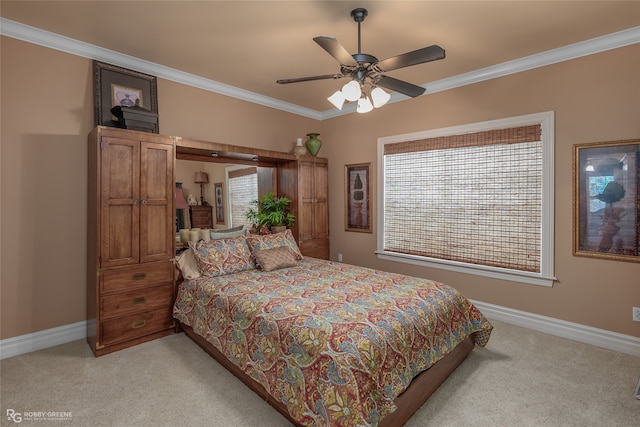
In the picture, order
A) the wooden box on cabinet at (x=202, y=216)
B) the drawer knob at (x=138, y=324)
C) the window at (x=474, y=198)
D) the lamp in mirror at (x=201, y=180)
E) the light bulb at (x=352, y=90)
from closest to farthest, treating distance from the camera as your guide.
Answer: the light bulb at (x=352, y=90) → the drawer knob at (x=138, y=324) → the window at (x=474, y=198) → the wooden box on cabinet at (x=202, y=216) → the lamp in mirror at (x=201, y=180)

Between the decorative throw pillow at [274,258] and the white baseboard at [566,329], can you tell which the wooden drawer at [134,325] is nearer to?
the decorative throw pillow at [274,258]

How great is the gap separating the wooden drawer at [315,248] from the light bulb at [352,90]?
8.66 ft

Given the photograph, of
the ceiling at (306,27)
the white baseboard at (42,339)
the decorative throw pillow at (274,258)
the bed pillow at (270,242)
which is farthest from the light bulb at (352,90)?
the white baseboard at (42,339)

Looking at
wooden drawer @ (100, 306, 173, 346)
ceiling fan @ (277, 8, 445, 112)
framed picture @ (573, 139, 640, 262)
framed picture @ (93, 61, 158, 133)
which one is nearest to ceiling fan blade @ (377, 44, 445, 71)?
ceiling fan @ (277, 8, 445, 112)

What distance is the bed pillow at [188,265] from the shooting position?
310cm

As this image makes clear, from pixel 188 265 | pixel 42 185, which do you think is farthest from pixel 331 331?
pixel 42 185

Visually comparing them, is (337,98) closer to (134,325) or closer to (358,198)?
(358,198)

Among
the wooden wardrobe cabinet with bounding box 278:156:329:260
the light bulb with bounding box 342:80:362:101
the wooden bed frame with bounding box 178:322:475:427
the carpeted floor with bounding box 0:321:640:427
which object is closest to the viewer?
the wooden bed frame with bounding box 178:322:475:427

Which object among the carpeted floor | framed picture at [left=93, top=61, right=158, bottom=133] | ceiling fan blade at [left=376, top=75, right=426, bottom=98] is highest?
framed picture at [left=93, top=61, right=158, bottom=133]

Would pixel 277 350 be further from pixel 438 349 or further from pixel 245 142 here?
pixel 245 142

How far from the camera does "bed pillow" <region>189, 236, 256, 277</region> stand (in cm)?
307

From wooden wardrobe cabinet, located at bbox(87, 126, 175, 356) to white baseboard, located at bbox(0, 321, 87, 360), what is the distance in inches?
4.8

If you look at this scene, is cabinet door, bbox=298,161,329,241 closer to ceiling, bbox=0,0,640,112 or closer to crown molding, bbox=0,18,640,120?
crown molding, bbox=0,18,640,120

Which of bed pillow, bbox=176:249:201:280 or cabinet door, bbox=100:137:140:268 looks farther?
bed pillow, bbox=176:249:201:280
